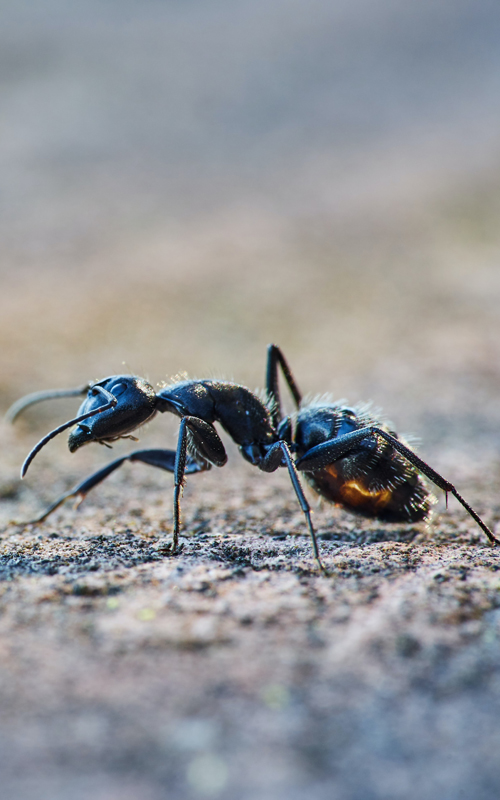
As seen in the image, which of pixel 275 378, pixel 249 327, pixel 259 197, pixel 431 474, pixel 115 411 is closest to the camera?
pixel 431 474

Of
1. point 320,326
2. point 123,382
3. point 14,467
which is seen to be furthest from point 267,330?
point 123,382

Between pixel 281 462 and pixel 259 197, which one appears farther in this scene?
pixel 259 197

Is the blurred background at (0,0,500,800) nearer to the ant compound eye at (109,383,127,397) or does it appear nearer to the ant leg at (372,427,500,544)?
the ant leg at (372,427,500,544)

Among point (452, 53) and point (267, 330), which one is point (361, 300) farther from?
point (452, 53)

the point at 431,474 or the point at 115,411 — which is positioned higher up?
the point at 115,411

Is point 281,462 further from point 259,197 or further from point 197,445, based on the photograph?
point 259,197

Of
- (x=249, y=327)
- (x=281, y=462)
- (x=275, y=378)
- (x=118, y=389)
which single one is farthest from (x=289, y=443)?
(x=249, y=327)

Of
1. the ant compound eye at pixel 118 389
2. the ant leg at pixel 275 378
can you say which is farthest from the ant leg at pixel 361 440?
the ant compound eye at pixel 118 389
